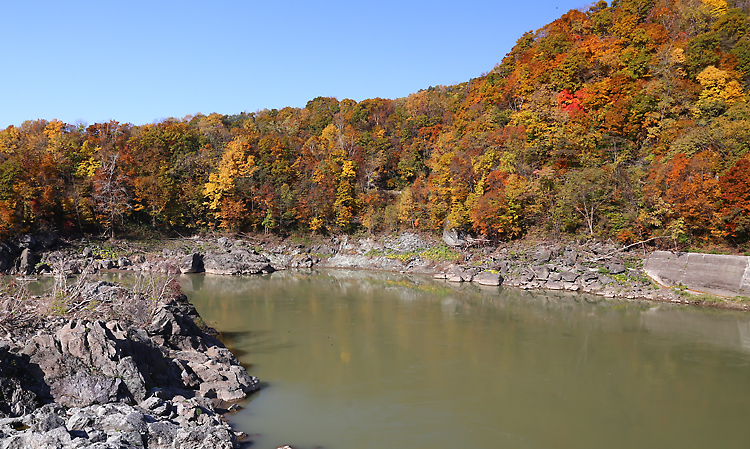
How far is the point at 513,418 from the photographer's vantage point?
1011 cm

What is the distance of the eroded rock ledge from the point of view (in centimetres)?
692

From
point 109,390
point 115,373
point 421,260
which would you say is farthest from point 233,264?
point 109,390

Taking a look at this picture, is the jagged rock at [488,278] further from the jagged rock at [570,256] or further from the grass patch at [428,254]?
the jagged rock at [570,256]

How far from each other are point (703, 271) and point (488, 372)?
1688cm

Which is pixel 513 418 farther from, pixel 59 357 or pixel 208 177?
pixel 208 177

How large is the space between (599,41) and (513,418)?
38748 mm

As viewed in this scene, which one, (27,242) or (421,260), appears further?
(421,260)

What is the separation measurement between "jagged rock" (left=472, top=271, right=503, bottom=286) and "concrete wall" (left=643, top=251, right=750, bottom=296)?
813 centimetres

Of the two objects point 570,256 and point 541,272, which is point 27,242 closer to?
point 541,272

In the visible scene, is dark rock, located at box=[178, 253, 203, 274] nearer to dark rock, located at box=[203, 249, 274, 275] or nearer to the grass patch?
dark rock, located at box=[203, 249, 274, 275]

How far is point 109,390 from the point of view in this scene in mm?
8336

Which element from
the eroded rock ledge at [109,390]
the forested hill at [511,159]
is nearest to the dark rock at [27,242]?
the forested hill at [511,159]

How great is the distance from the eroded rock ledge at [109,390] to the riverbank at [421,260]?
994 centimetres

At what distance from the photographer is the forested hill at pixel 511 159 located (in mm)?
26906
